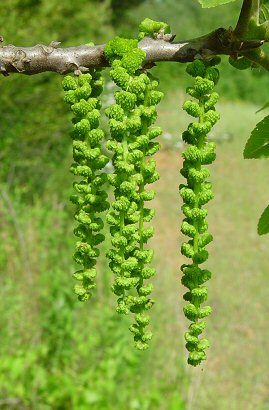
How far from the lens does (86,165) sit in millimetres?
1142

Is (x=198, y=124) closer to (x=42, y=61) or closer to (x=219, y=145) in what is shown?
(x=42, y=61)

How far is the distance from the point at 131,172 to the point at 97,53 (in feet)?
0.88

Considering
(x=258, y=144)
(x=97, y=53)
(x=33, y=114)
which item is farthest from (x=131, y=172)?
(x=33, y=114)

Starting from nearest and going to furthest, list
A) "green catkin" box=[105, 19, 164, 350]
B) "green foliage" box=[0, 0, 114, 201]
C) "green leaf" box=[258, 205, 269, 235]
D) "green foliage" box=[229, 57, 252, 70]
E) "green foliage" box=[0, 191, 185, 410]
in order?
"green catkin" box=[105, 19, 164, 350] < "green foliage" box=[229, 57, 252, 70] < "green leaf" box=[258, 205, 269, 235] < "green foliage" box=[0, 191, 185, 410] < "green foliage" box=[0, 0, 114, 201]

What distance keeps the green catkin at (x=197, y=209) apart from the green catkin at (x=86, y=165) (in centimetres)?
16

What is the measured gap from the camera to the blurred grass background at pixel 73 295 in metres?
4.57

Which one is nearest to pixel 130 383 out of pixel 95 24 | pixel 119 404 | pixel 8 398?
pixel 119 404

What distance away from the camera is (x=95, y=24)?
1024 cm

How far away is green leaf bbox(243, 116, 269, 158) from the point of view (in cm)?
130

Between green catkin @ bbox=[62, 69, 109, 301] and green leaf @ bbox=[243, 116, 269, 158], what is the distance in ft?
1.19

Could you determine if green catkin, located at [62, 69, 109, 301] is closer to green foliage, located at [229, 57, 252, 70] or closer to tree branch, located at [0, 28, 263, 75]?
tree branch, located at [0, 28, 263, 75]

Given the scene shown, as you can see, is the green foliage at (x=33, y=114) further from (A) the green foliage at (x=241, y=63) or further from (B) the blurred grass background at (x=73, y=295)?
(A) the green foliage at (x=241, y=63)

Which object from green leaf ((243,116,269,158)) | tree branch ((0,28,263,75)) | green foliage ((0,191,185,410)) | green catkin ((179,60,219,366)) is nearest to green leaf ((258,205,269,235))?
green leaf ((243,116,269,158))

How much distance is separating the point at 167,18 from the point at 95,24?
1957 cm
